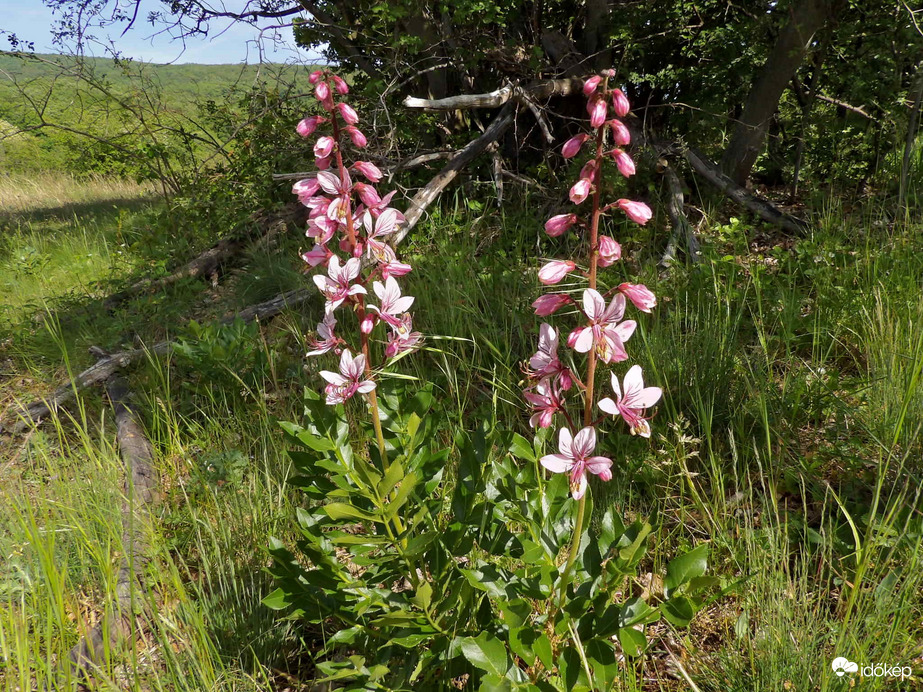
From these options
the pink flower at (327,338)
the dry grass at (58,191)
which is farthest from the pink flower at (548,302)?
the dry grass at (58,191)

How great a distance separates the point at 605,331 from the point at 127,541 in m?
1.97

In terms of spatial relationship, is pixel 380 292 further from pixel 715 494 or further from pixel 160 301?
pixel 160 301

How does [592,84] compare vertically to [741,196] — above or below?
above

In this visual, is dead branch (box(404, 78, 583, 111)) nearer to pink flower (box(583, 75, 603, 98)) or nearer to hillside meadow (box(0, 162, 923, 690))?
hillside meadow (box(0, 162, 923, 690))

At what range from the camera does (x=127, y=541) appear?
2291 mm

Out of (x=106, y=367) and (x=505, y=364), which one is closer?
(x=505, y=364)

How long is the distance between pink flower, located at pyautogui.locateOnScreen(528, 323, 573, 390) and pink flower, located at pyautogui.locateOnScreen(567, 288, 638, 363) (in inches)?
2.3

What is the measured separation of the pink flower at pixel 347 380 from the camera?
1.60m

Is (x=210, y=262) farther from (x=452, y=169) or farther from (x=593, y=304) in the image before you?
(x=593, y=304)

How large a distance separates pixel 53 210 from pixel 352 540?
35.6ft

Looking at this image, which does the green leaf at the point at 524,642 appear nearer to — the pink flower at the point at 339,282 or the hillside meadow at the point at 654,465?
the hillside meadow at the point at 654,465

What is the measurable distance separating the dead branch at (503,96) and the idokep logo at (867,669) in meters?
3.26

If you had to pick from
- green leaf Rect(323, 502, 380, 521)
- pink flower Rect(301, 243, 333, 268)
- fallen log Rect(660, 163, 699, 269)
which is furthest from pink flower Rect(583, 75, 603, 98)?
fallen log Rect(660, 163, 699, 269)

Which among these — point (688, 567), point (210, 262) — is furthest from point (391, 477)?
point (210, 262)
